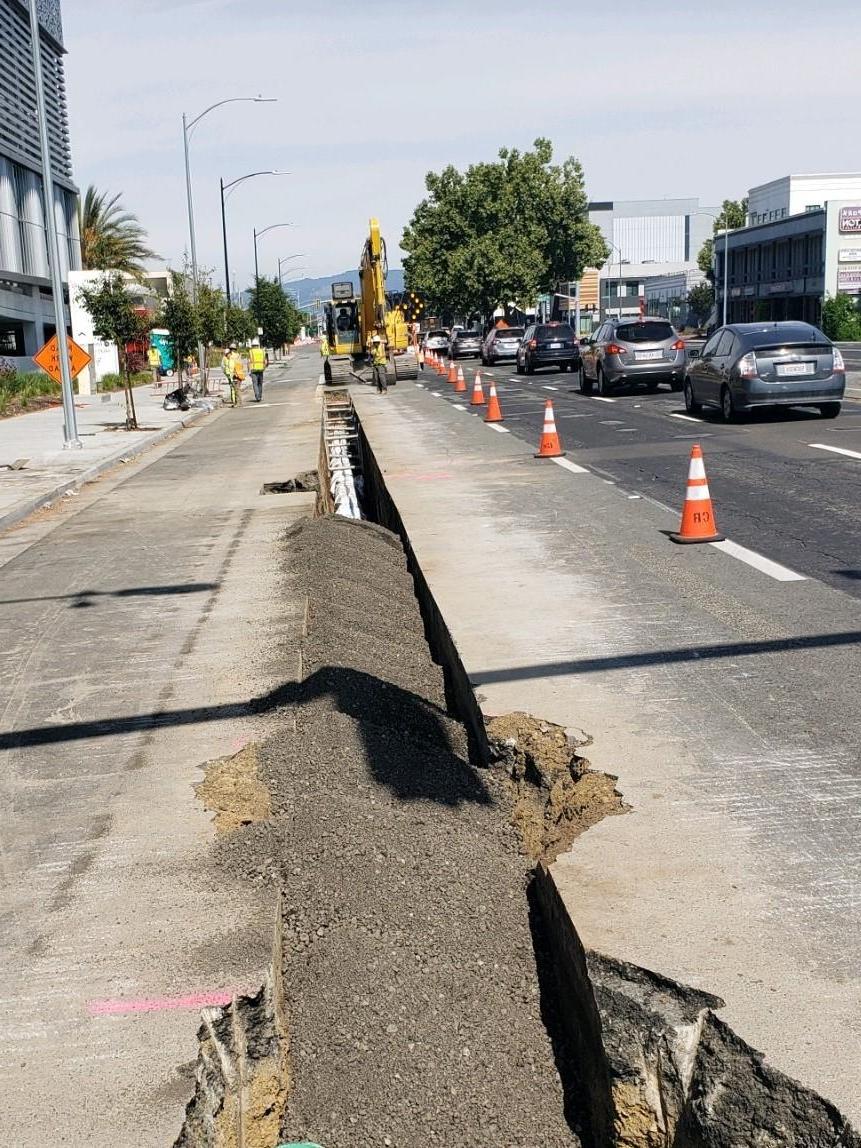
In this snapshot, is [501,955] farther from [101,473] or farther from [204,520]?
[101,473]

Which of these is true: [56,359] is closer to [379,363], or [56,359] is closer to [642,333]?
[642,333]

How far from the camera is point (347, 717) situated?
6.09 m

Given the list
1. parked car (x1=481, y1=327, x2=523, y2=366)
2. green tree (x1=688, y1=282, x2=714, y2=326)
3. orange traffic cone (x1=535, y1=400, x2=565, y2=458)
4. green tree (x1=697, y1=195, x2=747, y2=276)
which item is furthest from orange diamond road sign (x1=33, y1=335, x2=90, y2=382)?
green tree (x1=697, y1=195, x2=747, y2=276)

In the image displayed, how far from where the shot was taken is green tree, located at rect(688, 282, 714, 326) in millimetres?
123000

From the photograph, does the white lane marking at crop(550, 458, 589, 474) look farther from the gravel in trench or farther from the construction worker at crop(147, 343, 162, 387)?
the construction worker at crop(147, 343, 162, 387)

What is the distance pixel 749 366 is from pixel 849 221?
73275mm

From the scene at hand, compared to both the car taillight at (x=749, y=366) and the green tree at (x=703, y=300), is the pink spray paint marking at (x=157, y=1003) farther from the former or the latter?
the green tree at (x=703, y=300)

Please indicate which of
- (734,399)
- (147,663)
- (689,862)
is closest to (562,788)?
(689,862)

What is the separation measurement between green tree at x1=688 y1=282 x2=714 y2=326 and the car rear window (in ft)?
319

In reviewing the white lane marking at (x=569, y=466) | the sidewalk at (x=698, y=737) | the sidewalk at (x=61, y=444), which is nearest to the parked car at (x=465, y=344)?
the sidewalk at (x=61, y=444)

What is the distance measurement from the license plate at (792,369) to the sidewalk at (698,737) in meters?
9.05

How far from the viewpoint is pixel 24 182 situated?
55.9m

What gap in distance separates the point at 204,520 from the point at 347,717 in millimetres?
7939

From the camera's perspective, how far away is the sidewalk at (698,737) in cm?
361
